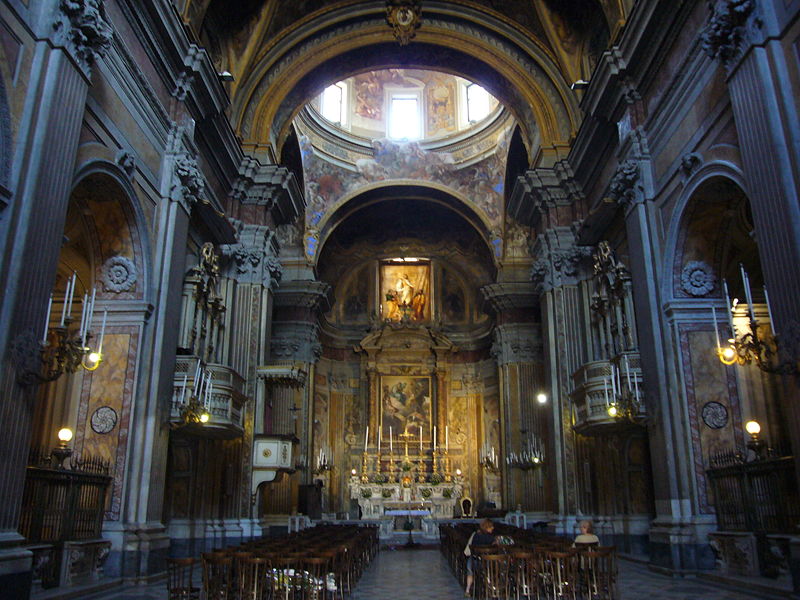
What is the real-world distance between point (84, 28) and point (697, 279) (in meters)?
8.92

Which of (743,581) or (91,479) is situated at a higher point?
(91,479)

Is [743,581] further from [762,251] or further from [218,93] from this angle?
[218,93]

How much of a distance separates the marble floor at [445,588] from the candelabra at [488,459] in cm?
1299

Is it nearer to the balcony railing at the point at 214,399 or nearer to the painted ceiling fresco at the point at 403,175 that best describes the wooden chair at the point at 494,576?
the balcony railing at the point at 214,399

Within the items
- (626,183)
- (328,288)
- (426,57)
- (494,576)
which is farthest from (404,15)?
(494,576)

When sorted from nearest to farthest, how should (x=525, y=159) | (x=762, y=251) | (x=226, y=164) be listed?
(x=762, y=251)
(x=226, y=164)
(x=525, y=159)

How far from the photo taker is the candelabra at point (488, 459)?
24.9 meters

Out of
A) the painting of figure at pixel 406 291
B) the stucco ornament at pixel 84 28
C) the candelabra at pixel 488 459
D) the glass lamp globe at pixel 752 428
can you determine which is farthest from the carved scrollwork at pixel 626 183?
the painting of figure at pixel 406 291

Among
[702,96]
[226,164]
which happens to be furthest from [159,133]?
[702,96]

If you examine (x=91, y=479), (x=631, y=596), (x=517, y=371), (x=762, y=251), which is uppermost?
(x=517, y=371)

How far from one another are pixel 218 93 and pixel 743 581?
461 inches

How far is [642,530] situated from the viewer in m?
12.9

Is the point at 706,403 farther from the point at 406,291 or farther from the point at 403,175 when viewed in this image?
the point at 406,291

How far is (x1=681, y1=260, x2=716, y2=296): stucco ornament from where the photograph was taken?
1028cm
